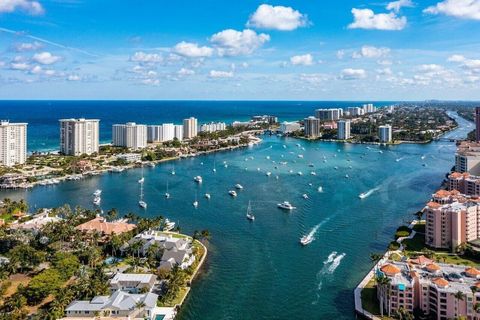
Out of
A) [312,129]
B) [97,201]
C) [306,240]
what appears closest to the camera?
[306,240]

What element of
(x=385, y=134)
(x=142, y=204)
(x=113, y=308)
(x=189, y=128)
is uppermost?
(x=189, y=128)

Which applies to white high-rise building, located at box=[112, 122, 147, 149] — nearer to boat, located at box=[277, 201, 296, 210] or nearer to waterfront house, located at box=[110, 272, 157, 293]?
boat, located at box=[277, 201, 296, 210]

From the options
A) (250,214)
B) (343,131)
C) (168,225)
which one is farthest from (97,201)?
(343,131)

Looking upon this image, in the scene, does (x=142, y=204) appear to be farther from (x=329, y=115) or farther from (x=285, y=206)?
(x=329, y=115)

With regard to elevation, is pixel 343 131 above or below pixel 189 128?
below

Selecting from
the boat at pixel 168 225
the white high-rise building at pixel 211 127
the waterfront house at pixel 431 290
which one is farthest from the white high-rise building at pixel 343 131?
the waterfront house at pixel 431 290

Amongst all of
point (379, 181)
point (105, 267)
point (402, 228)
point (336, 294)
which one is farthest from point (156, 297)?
point (379, 181)

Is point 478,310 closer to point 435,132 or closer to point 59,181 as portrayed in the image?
point 59,181
